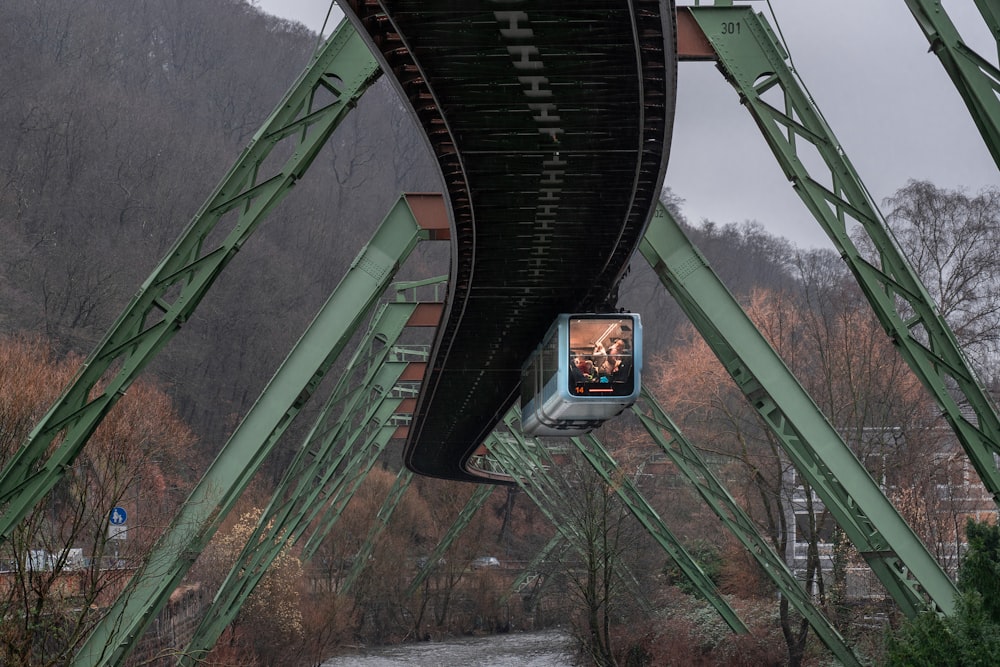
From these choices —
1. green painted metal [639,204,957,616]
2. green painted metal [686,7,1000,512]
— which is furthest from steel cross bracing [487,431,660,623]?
green painted metal [686,7,1000,512]

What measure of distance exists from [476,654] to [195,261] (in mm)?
37829

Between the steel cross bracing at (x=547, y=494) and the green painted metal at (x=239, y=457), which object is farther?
the steel cross bracing at (x=547, y=494)

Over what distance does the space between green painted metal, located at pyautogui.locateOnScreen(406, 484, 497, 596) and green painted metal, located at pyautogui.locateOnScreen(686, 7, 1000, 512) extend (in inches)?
1771

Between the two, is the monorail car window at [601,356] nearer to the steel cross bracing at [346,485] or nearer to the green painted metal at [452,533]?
the steel cross bracing at [346,485]

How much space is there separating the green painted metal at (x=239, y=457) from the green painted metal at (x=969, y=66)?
9025mm

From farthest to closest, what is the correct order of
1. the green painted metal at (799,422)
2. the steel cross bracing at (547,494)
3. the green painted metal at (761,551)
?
the steel cross bracing at (547,494) < the green painted metal at (761,551) < the green painted metal at (799,422)

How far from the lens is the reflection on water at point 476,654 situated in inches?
1764

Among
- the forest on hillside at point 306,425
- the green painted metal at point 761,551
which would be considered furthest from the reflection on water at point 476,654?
the green painted metal at point 761,551

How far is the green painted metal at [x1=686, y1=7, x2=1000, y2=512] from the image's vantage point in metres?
11.5

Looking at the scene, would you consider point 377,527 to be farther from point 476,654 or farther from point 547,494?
point 547,494

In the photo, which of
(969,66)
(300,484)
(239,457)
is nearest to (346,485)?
(300,484)

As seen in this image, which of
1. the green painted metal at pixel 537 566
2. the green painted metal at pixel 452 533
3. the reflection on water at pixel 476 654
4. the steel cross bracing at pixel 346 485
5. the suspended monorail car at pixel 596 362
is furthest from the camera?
the green painted metal at pixel 452 533

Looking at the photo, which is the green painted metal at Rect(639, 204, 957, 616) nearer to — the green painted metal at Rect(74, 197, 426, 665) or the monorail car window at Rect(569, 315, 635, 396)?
the monorail car window at Rect(569, 315, 635, 396)

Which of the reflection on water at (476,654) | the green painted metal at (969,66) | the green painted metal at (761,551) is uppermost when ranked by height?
the green painted metal at (969,66)
